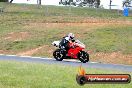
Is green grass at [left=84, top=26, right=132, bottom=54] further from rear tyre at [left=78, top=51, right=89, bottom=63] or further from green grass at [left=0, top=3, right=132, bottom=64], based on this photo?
rear tyre at [left=78, top=51, right=89, bottom=63]

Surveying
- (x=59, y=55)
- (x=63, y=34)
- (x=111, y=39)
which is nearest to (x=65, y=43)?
(x=59, y=55)

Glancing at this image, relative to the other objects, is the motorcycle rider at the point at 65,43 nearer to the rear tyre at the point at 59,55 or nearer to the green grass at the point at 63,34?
the rear tyre at the point at 59,55

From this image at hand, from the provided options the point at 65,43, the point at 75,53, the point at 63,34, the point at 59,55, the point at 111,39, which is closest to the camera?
the point at 75,53

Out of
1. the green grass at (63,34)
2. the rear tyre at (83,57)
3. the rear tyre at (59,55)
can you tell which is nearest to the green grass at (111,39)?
the green grass at (63,34)

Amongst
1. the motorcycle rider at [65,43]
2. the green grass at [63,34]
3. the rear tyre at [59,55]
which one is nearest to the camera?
the motorcycle rider at [65,43]

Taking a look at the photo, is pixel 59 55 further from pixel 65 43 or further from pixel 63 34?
pixel 63 34

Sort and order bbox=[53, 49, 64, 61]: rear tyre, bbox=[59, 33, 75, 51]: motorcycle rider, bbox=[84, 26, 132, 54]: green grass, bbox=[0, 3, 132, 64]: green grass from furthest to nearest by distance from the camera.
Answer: bbox=[0, 3, 132, 64]: green grass < bbox=[84, 26, 132, 54]: green grass < bbox=[53, 49, 64, 61]: rear tyre < bbox=[59, 33, 75, 51]: motorcycle rider

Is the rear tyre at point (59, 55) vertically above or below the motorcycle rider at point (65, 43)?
below

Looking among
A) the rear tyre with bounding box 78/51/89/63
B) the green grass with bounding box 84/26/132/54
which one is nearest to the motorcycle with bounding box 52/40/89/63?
the rear tyre with bounding box 78/51/89/63

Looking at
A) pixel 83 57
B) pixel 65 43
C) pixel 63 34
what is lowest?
pixel 83 57

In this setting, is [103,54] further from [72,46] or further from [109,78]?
[109,78]

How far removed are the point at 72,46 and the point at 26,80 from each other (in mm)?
12797

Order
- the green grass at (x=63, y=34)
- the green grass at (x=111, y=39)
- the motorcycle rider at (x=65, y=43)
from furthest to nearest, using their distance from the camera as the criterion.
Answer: the green grass at (x=63, y=34) < the green grass at (x=111, y=39) < the motorcycle rider at (x=65, y=43)

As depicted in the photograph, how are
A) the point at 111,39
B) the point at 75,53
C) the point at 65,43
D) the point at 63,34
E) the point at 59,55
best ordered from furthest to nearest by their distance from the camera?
the point at 63,34 → the point at 111,39 → the point at 59,55 → the point at 65,43 → the point at 75,53
